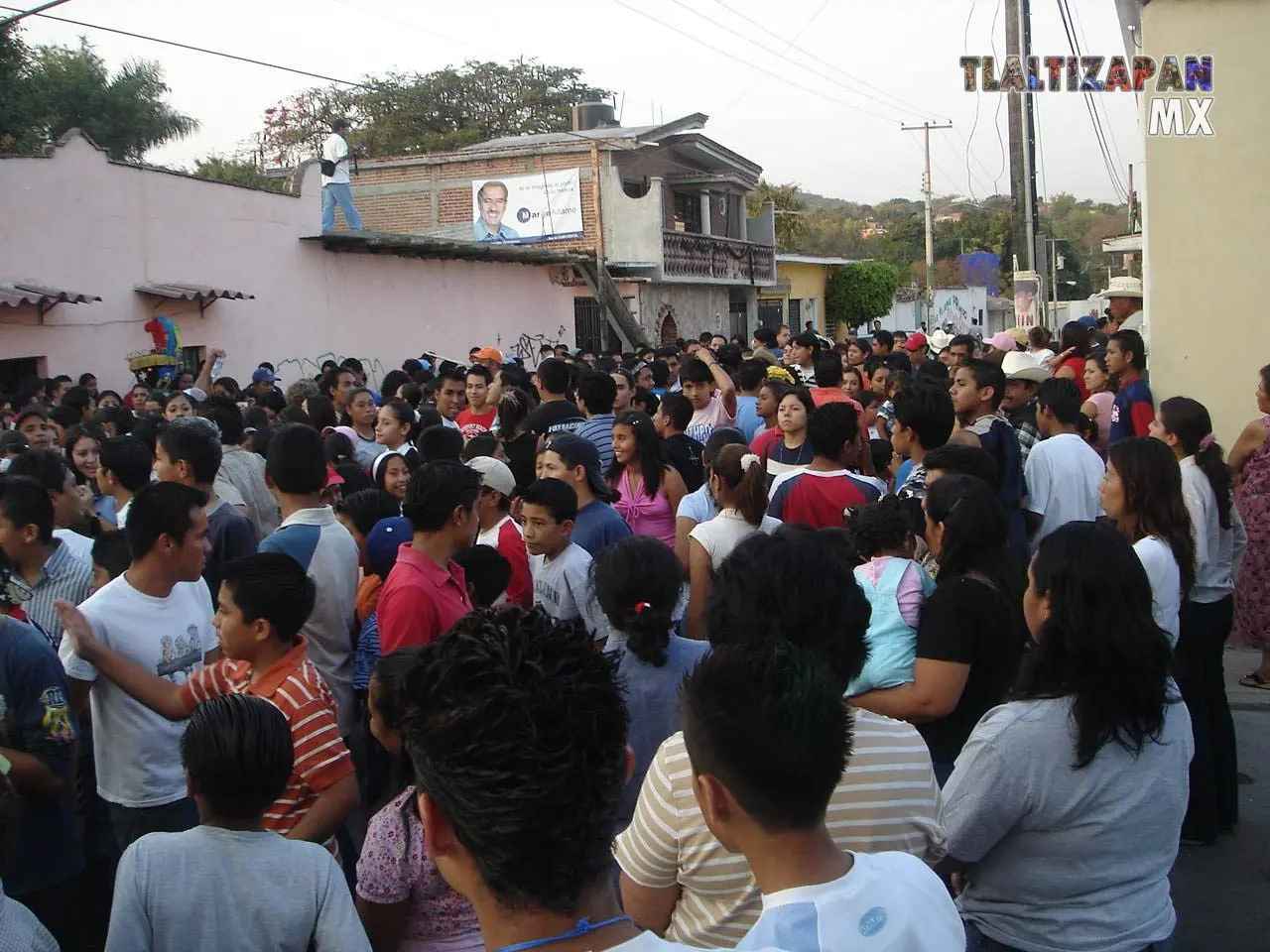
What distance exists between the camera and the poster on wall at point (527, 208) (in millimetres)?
26594

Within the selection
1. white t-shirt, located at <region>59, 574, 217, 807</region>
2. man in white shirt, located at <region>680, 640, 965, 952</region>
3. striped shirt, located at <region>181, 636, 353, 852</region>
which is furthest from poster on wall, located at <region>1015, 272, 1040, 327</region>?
man in white shirt, located at <region>680, 640, 965, 952</region>

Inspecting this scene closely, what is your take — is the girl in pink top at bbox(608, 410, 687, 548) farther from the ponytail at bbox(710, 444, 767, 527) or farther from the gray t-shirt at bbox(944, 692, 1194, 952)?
the gray t-shirt at bbox(944, 692, 1194, 952)

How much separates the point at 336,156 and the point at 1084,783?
1793 cm

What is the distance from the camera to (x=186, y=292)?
14742mm

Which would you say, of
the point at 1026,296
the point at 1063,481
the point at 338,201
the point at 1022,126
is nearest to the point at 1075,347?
the point at 1063,481

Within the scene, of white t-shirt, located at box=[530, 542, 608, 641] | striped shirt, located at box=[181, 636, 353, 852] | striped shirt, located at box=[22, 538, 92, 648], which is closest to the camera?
striped shirt, located at box=[181, 636, 353, 852]

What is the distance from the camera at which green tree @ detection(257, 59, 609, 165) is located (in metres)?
44.8

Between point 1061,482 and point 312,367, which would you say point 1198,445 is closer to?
point 1061,482

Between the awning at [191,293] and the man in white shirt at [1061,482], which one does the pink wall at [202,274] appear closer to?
the awning at [191,293]

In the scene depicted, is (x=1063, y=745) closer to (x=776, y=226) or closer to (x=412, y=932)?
(x=412, y=932)

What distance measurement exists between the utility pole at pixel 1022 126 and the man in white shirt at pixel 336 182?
438 inches

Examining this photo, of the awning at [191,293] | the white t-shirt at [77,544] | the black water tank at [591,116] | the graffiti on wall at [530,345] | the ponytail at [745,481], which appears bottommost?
the white t-shirt at [77,544]

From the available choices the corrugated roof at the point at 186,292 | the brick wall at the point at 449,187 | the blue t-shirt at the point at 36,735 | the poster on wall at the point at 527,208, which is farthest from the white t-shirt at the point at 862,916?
the poster on wall at the point at 527,208

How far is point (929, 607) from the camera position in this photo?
128 inches
